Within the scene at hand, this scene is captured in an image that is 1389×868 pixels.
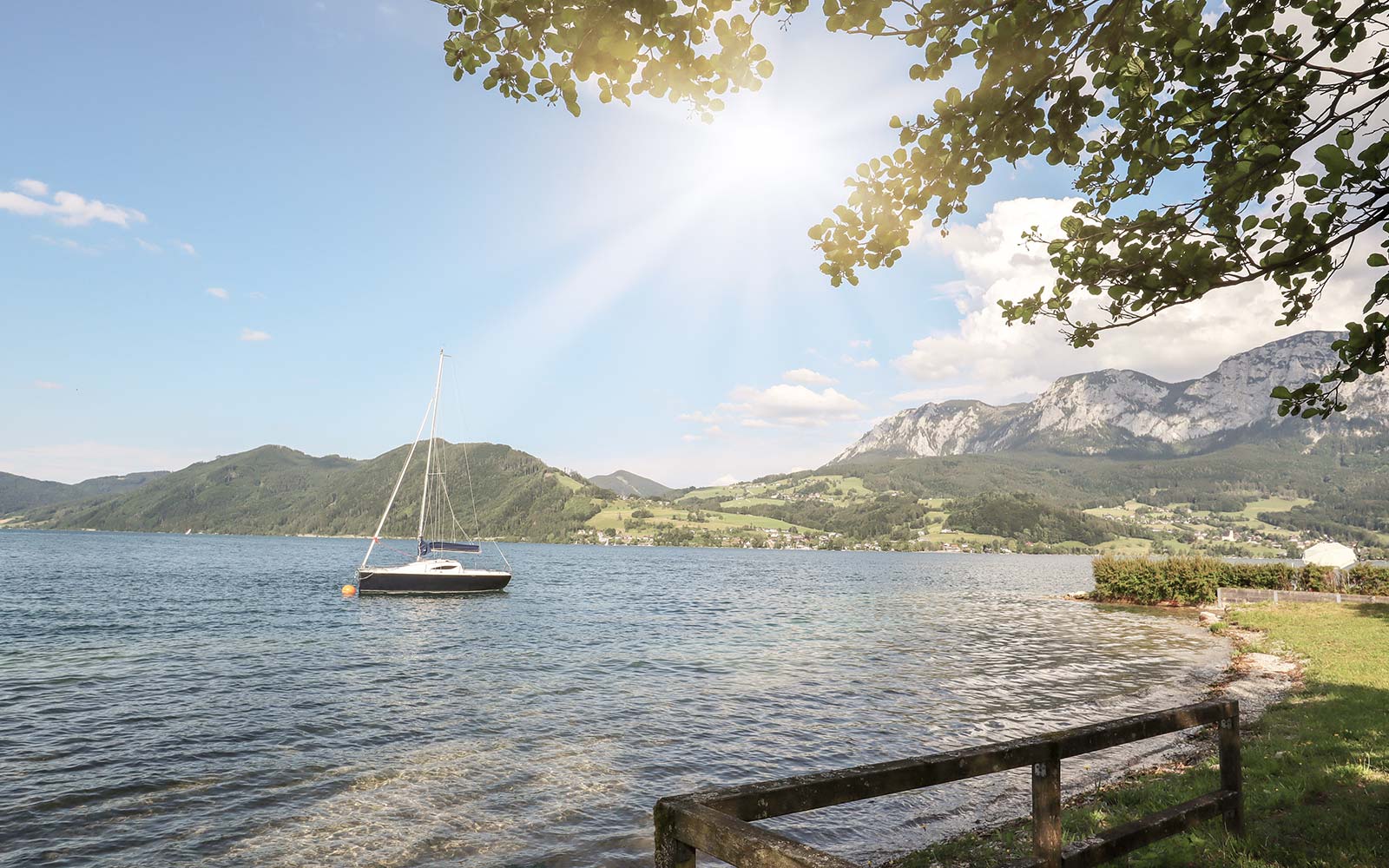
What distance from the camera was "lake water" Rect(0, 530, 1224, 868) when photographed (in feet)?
40.9

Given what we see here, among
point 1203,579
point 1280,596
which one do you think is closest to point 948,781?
point 1280,596

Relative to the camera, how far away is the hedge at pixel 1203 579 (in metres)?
44.8

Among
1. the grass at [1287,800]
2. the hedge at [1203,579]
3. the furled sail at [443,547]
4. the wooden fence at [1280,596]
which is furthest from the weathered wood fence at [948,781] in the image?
the furled sail at [443,547]

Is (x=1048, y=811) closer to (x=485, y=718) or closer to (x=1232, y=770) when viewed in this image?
(x=1232, y=770)

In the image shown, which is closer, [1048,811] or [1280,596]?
[1048,811]

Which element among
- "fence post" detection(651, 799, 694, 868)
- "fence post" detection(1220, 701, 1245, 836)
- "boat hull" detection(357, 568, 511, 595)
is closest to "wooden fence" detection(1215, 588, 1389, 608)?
"fence post" detection(1220, 701, 1245, 836)

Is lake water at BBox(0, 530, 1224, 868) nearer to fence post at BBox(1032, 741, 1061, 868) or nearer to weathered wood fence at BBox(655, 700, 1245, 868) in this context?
weathered wood fence at BBox(655, 700, 1245, 868)

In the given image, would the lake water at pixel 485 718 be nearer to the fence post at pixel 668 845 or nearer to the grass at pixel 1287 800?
the grass at pixel 1287 800

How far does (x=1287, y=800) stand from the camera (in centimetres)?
953

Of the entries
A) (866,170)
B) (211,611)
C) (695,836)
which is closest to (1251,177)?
(866,170)

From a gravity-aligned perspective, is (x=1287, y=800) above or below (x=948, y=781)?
below

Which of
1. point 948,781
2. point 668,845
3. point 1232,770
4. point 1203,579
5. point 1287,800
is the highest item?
point 668,845

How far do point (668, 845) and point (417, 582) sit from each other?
206ft

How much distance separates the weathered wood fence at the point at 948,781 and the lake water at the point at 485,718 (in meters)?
6.08
